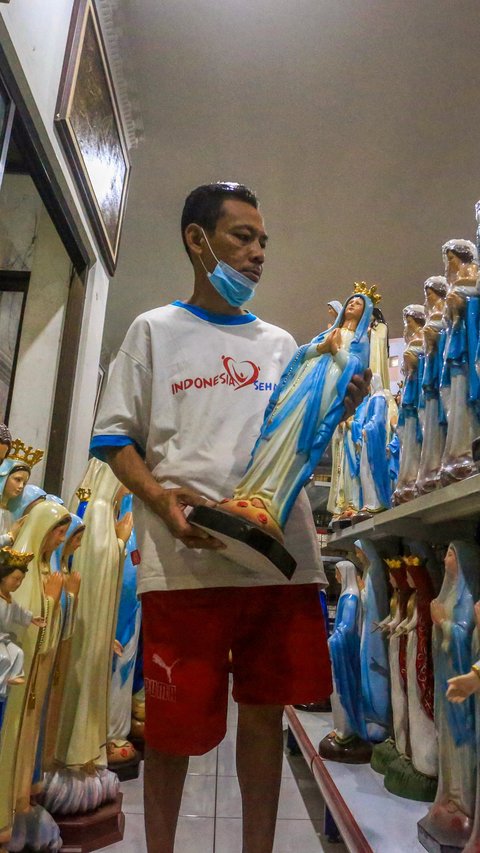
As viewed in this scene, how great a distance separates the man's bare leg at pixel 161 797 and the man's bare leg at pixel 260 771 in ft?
0.30

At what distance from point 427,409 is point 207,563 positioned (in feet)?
2.78

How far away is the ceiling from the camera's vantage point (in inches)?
96.0

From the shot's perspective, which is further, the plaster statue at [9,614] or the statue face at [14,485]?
the statue face at [14,485]

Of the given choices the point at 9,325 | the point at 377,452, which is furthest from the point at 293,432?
the point at 9,325

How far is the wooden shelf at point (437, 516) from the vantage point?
116 centimetres

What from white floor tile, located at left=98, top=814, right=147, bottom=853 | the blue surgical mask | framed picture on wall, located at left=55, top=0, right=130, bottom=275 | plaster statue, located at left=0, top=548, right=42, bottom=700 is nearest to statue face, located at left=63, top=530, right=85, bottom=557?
plaster statue, located at left=0, top=548, right=42, bottom=700

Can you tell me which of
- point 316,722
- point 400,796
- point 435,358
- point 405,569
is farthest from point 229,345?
point 316,722

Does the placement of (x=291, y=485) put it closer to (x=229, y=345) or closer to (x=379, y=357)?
(x=229, y=345)

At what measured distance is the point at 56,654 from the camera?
1.60 meters

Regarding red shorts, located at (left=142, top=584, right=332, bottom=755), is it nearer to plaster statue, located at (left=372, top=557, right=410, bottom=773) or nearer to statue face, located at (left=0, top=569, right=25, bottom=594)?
statue face, located at (left=0, top=569, right=25, bottom=594)

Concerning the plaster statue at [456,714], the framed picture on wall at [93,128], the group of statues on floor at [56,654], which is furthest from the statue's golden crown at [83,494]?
the plaster statue at [456,714]

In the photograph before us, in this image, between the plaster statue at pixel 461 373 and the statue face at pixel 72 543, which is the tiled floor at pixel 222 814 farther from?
the plaster statue at pixel 461 373

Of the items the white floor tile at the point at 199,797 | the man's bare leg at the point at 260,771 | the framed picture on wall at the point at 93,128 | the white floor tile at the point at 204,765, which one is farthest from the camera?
the white floor tile at the point at 204,765

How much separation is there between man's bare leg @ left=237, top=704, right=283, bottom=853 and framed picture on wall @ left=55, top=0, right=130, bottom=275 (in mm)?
1782
